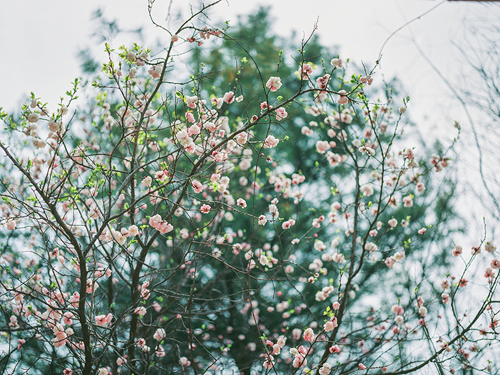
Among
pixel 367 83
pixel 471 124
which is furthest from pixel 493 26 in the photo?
pixel 367 83

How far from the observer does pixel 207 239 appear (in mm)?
3797

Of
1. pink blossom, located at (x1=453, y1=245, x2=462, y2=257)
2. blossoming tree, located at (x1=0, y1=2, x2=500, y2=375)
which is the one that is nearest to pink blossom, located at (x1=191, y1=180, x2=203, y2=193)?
blossoming tree, located at (x1=0, y1=2, x2=500, y2=375)

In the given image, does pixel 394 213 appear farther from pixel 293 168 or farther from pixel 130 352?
pixel 130 352

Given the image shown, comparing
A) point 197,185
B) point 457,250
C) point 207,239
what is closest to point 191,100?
point 197,185

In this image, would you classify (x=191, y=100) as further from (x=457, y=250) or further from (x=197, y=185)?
(x=457, y=250)

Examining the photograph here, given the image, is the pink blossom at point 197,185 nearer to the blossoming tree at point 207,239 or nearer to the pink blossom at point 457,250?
the blossoming tree at point 207,239

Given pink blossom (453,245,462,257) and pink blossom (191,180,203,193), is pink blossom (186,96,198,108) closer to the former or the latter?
pink blossom (191,180,203,193)

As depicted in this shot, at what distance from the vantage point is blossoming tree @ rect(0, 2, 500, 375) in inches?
109

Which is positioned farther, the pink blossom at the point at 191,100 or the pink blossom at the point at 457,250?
the pink blossom at the point at 457,250

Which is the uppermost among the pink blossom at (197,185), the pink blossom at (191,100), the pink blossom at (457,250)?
the pink blossom at (191,100)

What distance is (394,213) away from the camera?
288 inches

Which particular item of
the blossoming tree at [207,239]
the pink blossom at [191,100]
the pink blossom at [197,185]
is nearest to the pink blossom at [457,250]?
the blossoming tree at [207,239]

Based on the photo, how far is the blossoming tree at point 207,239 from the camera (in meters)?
2.78

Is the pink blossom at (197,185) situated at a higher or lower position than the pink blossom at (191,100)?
lower
